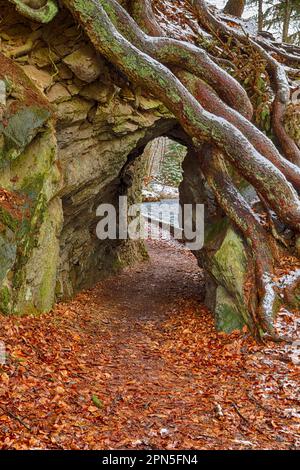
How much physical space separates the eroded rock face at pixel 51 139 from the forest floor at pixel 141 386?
3.74 ft

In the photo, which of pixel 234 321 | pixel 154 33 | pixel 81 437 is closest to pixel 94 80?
pixel 154 33

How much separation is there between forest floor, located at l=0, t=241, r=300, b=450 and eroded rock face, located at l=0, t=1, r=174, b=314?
1.14 m

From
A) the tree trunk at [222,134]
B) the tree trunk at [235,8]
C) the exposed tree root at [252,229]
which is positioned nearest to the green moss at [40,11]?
the tree trunk at [222,134]

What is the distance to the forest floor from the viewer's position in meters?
4.12

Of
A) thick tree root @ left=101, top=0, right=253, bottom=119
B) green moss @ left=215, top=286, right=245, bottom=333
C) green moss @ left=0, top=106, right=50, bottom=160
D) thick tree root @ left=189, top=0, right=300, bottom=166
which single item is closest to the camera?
green moss @ left=0, top=106, right=50, bottom=160

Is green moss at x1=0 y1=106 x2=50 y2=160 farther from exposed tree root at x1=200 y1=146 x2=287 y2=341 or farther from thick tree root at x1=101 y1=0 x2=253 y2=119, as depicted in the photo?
exposed tree root at x1=200 y1=146 x2=287 y2=341

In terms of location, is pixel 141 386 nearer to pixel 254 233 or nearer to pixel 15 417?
pixel 15 417

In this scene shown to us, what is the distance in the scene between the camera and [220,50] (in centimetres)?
1088

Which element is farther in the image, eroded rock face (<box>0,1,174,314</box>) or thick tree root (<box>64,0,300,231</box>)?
thick tree root (<box>64,0,300,231</box>)

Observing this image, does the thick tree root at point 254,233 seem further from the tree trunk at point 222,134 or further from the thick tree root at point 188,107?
the thick tree root at point 188,107

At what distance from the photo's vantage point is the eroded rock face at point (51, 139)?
22.0 ft

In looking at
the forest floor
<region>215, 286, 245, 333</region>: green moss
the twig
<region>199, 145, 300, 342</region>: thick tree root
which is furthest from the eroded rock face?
<region>215, 286, 245, 333</region>: green moss

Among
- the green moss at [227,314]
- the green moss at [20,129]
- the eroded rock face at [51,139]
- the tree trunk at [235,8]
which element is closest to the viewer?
the green moss at [20,129]

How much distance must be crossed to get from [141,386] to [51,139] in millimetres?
4673
